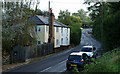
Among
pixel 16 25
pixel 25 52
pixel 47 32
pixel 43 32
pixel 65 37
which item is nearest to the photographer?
pixel 16 25

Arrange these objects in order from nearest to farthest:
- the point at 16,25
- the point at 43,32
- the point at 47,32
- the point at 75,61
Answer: the point at 75,61 → the point at 16,25 → the point at 43,32 → the point at 47,32

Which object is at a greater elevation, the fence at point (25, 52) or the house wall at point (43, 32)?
the house wall at point (43, 32)

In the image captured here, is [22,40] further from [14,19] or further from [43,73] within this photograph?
[43,73]

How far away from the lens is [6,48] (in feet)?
70.0

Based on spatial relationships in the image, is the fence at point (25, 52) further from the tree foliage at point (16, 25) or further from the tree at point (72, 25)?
the tree at point (72, 25)

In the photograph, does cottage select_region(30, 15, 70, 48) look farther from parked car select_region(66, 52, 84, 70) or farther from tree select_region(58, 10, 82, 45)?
parked car select_region(66, 52, 84, 70)

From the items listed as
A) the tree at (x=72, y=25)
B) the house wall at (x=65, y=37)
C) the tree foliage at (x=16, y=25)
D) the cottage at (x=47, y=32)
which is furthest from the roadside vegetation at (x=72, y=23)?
the tree foliage at (x=16, y=25)

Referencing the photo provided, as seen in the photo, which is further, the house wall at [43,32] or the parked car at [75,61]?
the house wall at [43,32]

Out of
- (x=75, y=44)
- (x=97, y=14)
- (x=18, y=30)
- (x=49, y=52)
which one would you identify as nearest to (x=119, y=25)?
(x=18, y=30)

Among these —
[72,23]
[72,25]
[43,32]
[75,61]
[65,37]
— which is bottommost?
[75,61]

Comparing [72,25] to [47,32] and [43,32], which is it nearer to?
[47,32]

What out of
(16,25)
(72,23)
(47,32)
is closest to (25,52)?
(16,25)

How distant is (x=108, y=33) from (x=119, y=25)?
6.55 ft

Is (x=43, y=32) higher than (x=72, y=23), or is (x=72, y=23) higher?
(x=72, y=23)
